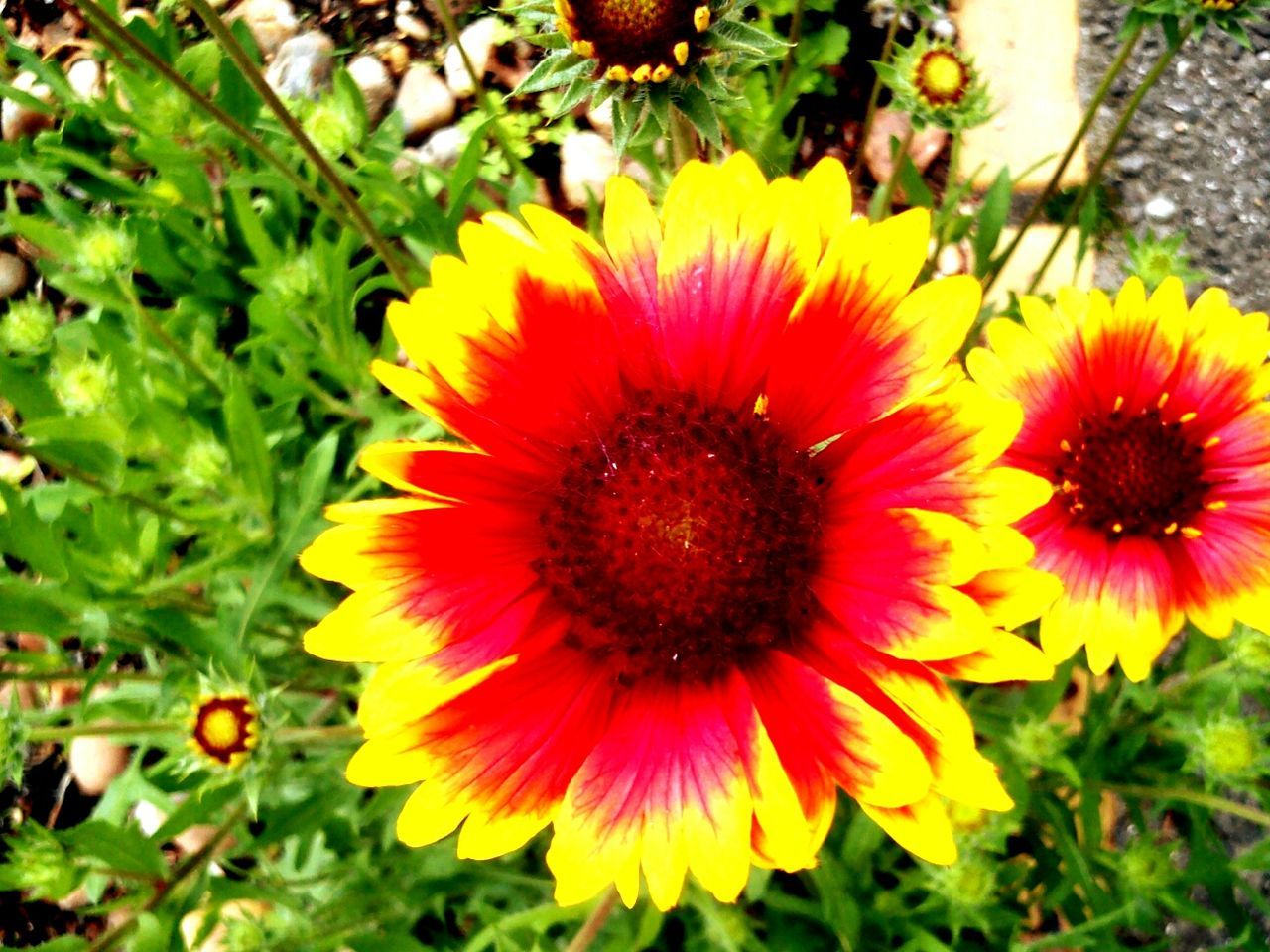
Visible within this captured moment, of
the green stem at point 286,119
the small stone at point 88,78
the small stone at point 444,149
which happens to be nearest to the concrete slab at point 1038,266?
the small stone at point 444,149

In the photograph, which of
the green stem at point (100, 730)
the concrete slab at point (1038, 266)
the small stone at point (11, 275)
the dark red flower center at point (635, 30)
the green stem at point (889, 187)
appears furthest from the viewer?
the small stone at point (11, 275)

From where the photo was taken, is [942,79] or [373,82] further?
[373,82]

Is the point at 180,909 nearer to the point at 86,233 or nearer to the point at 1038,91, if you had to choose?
the point at 86,233

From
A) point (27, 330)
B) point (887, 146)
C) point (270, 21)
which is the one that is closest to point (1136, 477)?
point (887, 146)

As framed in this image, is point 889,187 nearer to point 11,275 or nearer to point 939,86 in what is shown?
point 939,86

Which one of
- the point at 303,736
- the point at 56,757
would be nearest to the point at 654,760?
the point at 303,736

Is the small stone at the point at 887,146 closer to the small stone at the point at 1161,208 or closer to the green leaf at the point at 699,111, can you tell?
the small stone at the point at 1161,208
